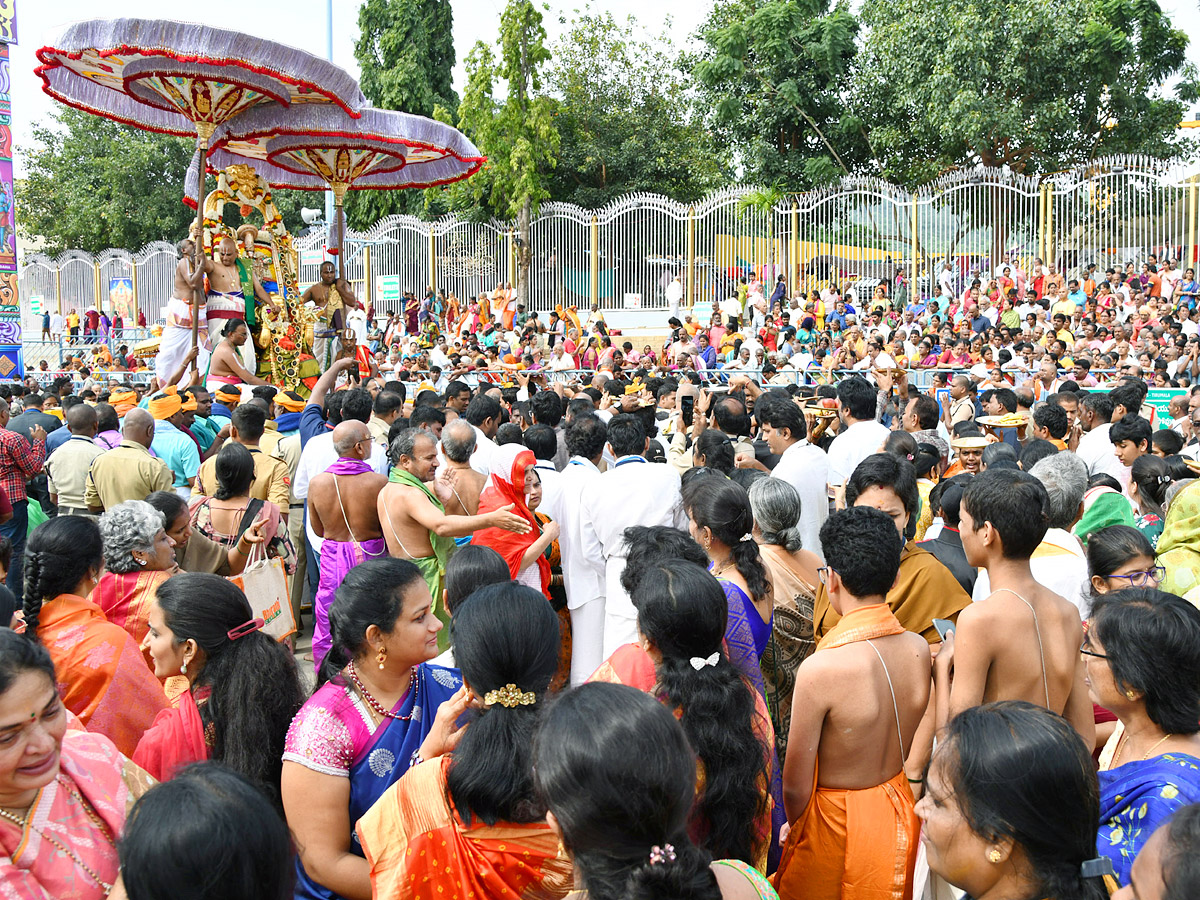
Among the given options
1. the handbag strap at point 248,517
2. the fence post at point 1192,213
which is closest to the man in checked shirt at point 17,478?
the handbag strap at point 248,517

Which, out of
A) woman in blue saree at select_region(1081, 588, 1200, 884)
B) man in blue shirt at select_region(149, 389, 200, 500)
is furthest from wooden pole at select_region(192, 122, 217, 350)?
woman in blue saree at select_region(1081, 588, 1200, 884)

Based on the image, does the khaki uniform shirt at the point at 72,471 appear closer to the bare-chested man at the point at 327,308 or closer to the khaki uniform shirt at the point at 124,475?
the khaki uniform shirt at the point at 124,475

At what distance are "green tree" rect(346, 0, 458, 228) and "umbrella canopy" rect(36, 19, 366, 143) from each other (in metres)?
20.3

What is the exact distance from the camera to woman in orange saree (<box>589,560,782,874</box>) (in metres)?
2.62

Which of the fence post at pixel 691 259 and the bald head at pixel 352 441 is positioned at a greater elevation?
the fence post at pixel 691 259

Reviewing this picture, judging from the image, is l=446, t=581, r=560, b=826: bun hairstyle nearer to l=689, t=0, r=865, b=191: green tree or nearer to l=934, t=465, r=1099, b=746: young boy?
l=934, t=465, r=1099, b=746: young boy

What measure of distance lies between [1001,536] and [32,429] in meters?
6.69

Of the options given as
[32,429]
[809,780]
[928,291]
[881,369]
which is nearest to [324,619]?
[809,780]

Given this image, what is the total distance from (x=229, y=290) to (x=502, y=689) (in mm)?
9891

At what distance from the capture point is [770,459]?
21.8ft

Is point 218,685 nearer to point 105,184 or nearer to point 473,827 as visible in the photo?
point 473,827

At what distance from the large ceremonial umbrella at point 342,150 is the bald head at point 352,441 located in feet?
24.6

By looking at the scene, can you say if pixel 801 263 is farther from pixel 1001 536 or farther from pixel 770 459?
pixel 1001 536

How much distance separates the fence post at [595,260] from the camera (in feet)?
81.8
